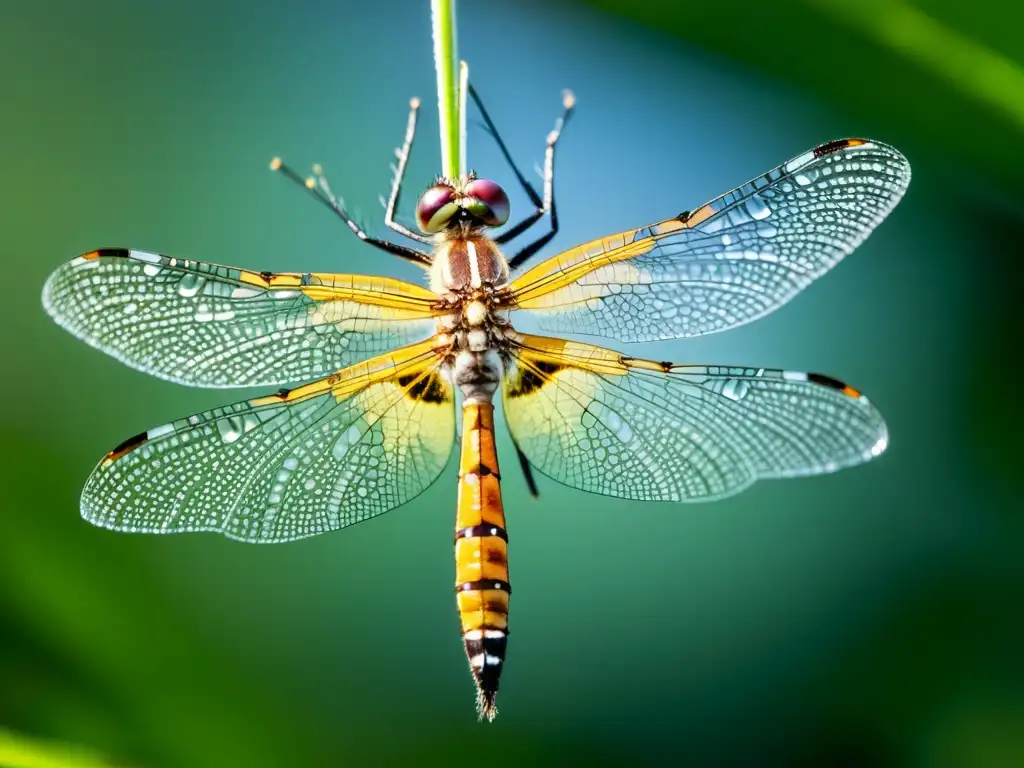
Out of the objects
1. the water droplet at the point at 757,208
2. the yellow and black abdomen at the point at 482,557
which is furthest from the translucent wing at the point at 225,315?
the water droplet at the point at 757,208

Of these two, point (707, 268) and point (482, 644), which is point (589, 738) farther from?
point (707, 268)

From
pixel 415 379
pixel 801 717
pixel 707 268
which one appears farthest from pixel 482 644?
pixel 801 717

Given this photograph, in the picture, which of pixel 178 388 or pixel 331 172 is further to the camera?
pixel 331 172

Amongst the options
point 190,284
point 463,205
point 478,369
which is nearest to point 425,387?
point 478,369

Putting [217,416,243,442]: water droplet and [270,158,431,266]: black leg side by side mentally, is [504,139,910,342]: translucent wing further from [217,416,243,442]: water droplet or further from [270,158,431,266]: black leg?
[217,416,243,442]: water droplet

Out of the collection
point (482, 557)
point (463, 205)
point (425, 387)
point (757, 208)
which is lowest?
point (482, 557)

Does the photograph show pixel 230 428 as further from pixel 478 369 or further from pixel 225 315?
pixel 478 369

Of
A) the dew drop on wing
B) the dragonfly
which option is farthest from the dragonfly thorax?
the dew drop on wing
